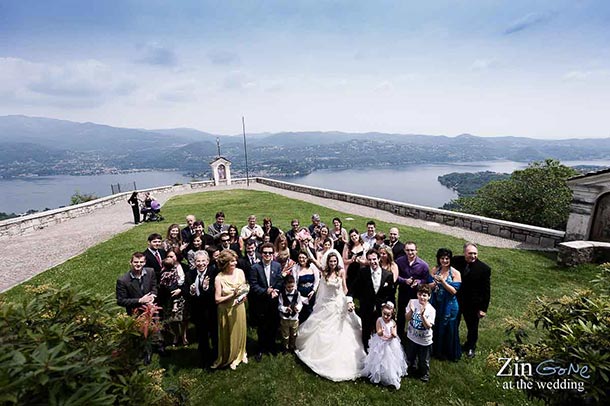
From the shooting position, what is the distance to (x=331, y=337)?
16.6ft

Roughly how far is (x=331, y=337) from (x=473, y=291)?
257 cm

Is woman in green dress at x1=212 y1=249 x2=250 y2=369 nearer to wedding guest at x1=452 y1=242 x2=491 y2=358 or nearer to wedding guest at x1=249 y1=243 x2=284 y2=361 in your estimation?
wedding guest at x1=249 y1=243 x2=284 y2=361

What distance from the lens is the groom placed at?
5031 millimetres

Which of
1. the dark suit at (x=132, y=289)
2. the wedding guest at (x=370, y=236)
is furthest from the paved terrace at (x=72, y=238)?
the wedding guest at (x=370, y=236)

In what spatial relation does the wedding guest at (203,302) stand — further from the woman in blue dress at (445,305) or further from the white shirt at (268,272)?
the woman in blue dress at (445,305)

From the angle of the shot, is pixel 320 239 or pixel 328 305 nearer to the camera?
pixel 328 305

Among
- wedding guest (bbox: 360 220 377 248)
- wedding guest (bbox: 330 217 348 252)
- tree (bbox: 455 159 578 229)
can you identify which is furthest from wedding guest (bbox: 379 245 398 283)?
tree (bbox: 455 159 578 229)

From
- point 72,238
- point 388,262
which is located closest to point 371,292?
point 388,262

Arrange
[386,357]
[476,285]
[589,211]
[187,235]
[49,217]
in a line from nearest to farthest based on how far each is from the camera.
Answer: [386,357], [476,285], [187,235], [589,211], [49,217]

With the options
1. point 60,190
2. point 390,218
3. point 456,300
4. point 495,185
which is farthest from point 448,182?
point 60,190

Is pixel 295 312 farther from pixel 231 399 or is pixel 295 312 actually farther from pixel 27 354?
pixel 27 354

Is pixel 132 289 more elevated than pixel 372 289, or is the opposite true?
pixel 132 289

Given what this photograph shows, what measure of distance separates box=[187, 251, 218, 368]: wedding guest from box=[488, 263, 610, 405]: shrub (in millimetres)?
3982

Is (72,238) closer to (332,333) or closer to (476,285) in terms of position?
(332,333)
